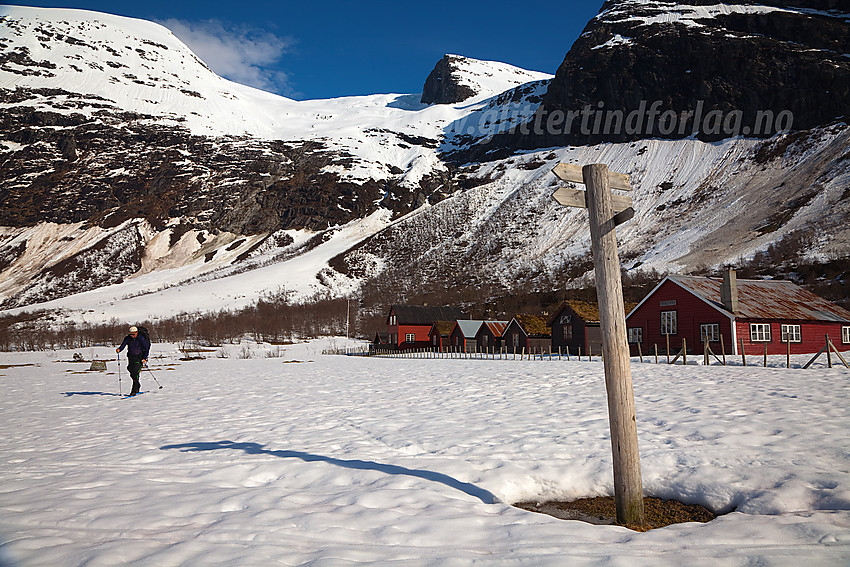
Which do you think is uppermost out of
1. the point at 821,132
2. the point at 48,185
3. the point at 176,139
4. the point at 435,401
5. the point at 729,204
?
the point at 176,139

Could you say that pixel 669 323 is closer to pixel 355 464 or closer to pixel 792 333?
pixel 792 333

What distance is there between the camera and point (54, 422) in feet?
34.1

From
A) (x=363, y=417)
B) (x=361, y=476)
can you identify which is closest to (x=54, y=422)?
(x=363, y=417)

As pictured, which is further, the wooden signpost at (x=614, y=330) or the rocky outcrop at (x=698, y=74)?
the rocky outcrop at (x=698, y=74)

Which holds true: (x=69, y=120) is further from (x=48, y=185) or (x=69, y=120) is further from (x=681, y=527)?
(x=681, y=527)

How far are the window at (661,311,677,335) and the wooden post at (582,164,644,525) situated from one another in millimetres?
28678

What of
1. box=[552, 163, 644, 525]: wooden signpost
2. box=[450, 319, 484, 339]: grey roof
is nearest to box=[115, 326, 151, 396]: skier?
box=[552, 163, 644, 525]: wooden signpost

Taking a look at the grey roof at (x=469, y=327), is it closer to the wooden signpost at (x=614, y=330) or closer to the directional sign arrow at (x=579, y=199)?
the directional sign arrow at (x=579, y=199)

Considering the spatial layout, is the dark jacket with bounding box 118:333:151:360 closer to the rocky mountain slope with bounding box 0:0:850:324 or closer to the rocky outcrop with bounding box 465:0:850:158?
the rocky mountain slope with bounding box 0:0:850:324

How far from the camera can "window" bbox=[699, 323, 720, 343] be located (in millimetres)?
28125

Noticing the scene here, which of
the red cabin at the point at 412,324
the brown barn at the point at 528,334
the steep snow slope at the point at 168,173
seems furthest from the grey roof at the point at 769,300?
the steep snow slope at the point at 168,173

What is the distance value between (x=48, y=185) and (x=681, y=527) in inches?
6939

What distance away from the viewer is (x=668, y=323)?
3134 cm

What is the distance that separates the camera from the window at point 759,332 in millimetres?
28109
